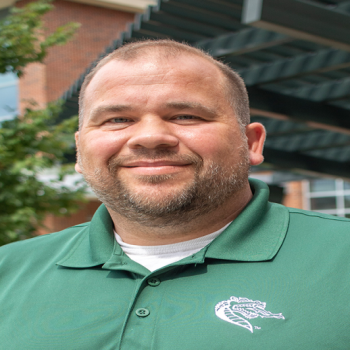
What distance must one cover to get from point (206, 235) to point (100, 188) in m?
0.47

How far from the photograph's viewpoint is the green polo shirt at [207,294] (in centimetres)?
160

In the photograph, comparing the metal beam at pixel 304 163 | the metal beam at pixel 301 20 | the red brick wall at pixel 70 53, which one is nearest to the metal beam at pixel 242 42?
the metal beam at pixel 301 20

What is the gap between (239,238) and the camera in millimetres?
1922

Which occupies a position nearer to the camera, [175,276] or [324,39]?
[175,276]

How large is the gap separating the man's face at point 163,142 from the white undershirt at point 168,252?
124 millimetres

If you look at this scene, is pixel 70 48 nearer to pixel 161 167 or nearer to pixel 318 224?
pixel 161 167

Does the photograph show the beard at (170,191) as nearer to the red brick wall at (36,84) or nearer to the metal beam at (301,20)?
the metal beam at (301,20)

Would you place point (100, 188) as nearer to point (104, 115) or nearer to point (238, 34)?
point (104, 115)

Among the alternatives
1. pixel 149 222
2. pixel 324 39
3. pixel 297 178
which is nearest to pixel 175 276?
pixel 149 222

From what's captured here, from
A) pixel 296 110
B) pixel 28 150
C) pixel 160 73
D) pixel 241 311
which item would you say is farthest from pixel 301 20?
pixel 28 150

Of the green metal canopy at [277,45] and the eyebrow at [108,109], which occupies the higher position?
the eyebrow at [108,109]

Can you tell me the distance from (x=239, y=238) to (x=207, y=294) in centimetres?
29

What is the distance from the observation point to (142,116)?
1932 millimetres

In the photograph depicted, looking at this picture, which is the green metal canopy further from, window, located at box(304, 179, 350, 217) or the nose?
window, located at box(304, 179, 350, 217)
